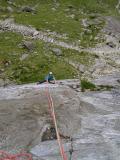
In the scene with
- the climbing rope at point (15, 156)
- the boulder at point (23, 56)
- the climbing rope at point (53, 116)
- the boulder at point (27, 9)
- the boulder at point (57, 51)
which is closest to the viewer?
the climbing rope at point (53, 116)

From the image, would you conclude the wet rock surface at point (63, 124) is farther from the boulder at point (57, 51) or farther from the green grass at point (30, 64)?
the boulder at point (57, 51)

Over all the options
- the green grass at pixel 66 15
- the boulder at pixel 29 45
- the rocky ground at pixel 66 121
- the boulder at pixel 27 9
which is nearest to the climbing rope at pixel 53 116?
the rocky ground at pixel 66 121

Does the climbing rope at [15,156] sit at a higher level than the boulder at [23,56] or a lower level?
higher

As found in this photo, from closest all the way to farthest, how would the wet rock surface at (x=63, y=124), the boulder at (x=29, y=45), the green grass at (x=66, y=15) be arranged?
the wet rock surface at (x=63, y=124) < the boulder at (x=29, y=45) < the green grass at (x=66, y=15)

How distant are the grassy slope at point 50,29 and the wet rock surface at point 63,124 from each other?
465 inches

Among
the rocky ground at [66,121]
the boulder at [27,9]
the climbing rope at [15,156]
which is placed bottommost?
the boulder at [27,9]

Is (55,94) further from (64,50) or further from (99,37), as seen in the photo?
(99,37)

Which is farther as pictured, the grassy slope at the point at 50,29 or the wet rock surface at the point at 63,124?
the grassy slope at the point at 50,29

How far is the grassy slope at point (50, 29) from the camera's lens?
44.3 m

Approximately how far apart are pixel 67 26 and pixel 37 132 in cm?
3629

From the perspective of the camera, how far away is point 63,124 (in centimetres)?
2581

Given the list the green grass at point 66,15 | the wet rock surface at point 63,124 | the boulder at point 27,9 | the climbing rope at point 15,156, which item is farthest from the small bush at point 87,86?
the boulder at point 27,9

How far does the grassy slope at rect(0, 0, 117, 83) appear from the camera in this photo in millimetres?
44281

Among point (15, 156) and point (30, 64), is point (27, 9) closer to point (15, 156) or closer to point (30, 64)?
point (30, 64)
